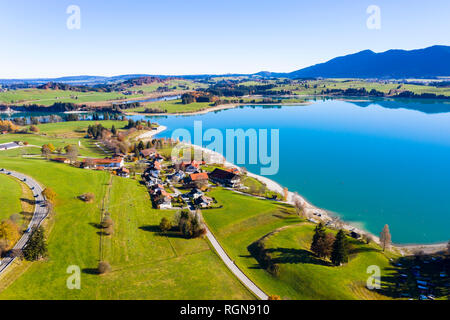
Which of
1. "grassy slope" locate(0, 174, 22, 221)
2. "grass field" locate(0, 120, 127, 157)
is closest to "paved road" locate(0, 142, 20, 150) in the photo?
"grass field" locate(0, 120, 127, 157)

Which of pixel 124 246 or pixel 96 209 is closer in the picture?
pixel 124 246

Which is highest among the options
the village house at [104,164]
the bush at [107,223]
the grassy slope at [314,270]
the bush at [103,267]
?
the village house at [104,164]

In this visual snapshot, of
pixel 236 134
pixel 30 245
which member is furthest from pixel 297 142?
pixel 30 245

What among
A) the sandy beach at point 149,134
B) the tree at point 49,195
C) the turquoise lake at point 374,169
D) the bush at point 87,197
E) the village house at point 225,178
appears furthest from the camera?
the sandy beach at point 149,134

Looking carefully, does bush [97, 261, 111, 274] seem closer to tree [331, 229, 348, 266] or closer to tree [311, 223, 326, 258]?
tree [311, 223, 326, 258]

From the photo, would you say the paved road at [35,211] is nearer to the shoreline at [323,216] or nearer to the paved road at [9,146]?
the paved road at [9,146]

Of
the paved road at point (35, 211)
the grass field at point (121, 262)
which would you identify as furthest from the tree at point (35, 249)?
the paved road at point (35, 211)
